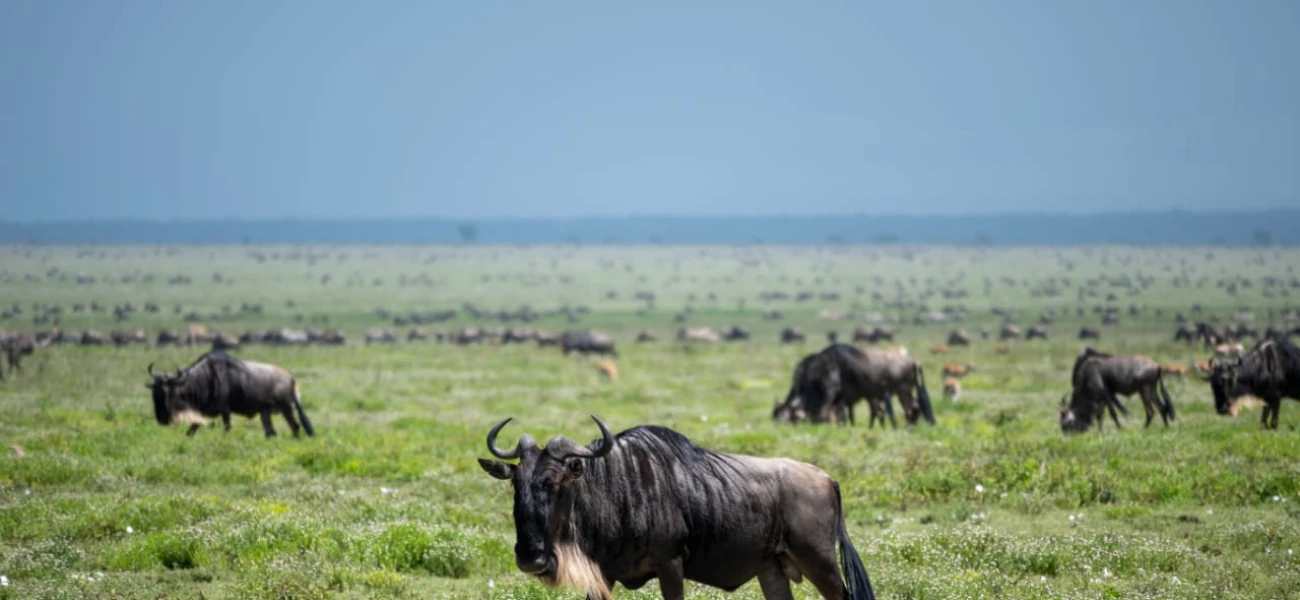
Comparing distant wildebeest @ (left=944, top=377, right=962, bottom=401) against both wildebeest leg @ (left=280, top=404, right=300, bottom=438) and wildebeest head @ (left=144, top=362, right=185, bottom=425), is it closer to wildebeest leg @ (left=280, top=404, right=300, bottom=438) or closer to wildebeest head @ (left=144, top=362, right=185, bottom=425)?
wildebeest leg @ (left=280, top=404, right=300, bottom=438)

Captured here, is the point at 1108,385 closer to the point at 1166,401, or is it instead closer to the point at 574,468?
the point at 1166,401

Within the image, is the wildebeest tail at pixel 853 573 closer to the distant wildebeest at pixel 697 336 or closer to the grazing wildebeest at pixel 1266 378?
the grazing wildebeest at pixel 1266 378

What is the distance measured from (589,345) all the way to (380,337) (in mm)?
12000

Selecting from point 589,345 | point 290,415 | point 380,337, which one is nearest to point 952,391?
point 290,415

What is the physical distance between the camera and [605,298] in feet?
309

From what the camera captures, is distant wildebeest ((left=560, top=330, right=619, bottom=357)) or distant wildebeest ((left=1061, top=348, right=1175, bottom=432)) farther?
distant wildebeest ((left=560, top=330, right=619, bottom=357))

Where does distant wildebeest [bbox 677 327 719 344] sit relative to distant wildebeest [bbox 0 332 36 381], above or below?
below

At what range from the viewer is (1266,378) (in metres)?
20.4

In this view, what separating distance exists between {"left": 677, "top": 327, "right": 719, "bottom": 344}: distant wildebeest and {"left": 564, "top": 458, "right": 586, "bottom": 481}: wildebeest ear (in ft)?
149

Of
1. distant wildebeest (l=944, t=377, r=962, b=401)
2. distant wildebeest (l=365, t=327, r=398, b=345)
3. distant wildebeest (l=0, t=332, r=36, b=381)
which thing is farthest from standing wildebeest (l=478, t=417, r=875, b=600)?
distant wildebeest (l=365, t=327, r=398, b=345)

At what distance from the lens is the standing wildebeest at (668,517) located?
842 cm

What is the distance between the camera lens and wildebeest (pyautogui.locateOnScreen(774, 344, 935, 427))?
23641mm

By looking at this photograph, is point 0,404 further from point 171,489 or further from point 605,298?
point 605,298

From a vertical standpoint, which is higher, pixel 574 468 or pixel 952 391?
pixel 574 468
